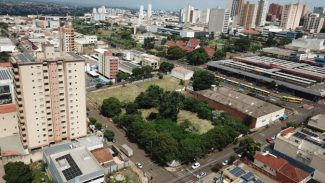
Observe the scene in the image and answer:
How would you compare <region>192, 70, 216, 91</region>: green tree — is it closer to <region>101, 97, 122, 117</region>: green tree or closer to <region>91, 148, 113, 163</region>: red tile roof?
<region>101, 97, 122, 117</region>: green tree

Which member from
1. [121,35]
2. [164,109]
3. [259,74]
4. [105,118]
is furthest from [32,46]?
[259,74]

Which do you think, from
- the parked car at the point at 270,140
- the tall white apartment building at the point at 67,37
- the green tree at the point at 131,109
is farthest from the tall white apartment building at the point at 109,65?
the parked car at the point at 270,140

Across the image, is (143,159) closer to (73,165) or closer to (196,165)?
(196,165)

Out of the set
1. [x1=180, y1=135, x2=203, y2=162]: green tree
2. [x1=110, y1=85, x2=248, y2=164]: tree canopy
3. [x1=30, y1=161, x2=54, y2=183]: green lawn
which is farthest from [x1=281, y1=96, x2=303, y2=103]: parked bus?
[x1=30, y1=161, x2=54, y2=183]: green lawn

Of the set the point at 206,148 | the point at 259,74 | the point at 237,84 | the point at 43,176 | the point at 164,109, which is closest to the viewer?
the point at 43,176

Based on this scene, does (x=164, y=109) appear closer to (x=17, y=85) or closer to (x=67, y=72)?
(x=67, y=72)

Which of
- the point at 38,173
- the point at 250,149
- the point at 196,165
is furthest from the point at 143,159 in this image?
the point at 250,149
